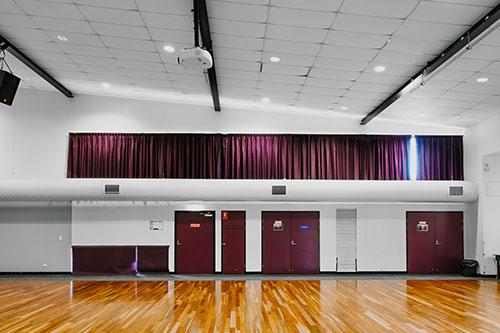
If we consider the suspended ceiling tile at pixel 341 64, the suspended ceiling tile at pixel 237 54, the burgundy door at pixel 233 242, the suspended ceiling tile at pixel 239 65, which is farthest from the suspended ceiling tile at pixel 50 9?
the burgundy door at pixel 233 242

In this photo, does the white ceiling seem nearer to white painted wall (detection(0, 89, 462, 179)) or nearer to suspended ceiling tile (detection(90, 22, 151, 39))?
suspended ceiling tile (detection(90, 22, 151, 39))

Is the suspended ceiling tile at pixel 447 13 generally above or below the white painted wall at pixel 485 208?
above

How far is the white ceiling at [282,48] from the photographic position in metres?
6.90

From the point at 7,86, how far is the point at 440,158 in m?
11.9

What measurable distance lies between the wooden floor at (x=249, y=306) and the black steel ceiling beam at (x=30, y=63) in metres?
5.24

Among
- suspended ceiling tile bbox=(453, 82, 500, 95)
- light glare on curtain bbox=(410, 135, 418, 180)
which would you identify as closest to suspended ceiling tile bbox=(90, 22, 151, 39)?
suspended ceiling tile bbox=(453, 82, 500, 95)

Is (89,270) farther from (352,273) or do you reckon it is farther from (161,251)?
(352,273)

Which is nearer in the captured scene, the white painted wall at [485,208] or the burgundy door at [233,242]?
the white painted wall at [485,208]

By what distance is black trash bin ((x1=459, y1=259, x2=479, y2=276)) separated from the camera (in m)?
13.5

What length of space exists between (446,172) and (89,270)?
1116cm

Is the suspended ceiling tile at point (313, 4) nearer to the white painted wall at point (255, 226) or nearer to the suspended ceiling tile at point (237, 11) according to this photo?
the suspended ceiling tile at point (237, 11)

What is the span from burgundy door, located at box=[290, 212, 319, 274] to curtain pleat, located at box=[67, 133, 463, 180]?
1276 mm

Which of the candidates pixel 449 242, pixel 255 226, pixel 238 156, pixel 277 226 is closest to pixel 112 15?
pixel 238 156

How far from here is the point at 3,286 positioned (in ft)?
37.8
